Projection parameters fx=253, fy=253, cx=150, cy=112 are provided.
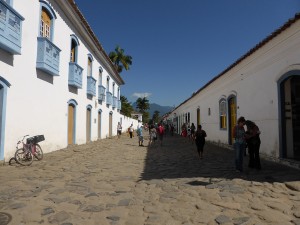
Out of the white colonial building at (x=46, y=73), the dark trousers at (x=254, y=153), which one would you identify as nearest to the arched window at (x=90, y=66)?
the white colonial building at (x=46, y=73)

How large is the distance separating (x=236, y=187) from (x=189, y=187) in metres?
0.98

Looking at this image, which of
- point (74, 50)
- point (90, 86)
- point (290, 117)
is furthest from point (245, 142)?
point (90, 86)

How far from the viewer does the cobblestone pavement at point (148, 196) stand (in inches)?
145

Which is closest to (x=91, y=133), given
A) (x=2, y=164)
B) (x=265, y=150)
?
(x=2, y=164)

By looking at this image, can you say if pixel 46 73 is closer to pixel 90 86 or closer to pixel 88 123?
pixel 90 86

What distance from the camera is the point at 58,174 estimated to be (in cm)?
669

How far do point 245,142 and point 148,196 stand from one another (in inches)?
148

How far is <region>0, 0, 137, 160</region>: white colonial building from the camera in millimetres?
7750

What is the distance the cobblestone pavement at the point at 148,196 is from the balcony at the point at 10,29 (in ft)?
11.5

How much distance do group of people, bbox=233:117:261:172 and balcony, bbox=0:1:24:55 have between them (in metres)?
6.94

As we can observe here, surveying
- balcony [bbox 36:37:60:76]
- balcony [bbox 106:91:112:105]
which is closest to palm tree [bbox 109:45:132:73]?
balcony [bbox 106:91:112:105]

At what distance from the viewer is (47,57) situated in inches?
381

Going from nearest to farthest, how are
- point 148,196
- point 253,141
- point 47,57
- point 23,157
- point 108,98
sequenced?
point 148,196 < point 253,141 < point 23,157 < point 47,57 < point 108,98

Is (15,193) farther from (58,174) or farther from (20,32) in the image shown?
(20,32)
